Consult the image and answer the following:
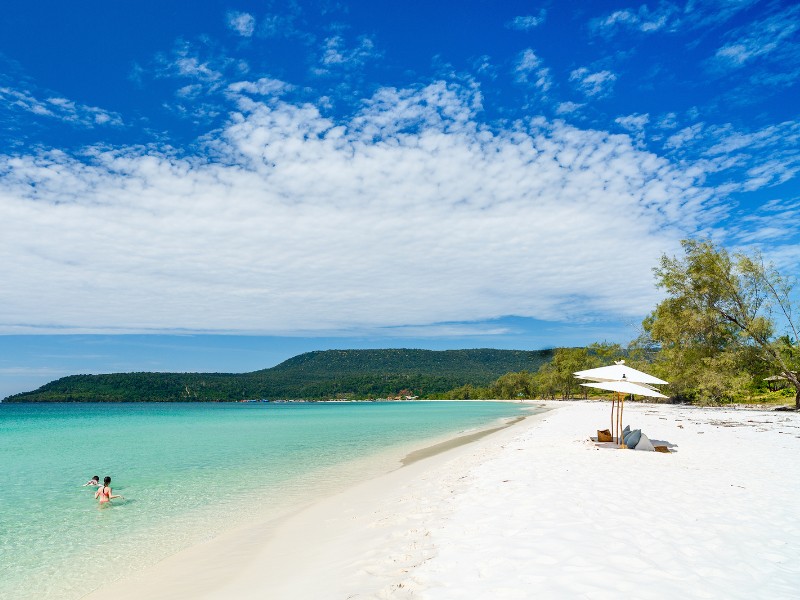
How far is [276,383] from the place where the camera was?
579 feet

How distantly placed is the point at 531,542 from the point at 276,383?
591 feet

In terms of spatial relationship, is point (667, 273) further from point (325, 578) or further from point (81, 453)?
point (81, 453)

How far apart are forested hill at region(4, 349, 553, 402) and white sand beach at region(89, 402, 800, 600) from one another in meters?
133

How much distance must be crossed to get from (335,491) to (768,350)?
33.2m

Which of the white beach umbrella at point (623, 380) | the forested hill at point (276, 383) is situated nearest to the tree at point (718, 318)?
the white beach umbrella at point (623, 380)

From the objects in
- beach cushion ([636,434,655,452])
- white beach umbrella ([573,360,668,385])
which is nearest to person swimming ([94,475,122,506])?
white beach umbrella ([573,360,668,385])

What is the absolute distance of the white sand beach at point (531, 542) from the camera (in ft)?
15.1

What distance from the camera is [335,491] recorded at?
12.7 m

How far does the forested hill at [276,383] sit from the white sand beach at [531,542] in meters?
133

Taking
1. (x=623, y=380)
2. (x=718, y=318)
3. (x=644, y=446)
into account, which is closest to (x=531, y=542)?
(x=644, y=446)

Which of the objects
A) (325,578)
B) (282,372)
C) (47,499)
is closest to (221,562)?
(325,578)

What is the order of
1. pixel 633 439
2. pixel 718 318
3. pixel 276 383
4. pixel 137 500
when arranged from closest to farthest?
pixel 137 500, pixel 633 439, pixel 718 318, pixel 276 383

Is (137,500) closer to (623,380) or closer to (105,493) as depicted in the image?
(105,493)

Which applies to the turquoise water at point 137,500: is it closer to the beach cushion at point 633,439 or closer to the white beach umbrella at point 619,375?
the white beach umbrella at point 619,375
